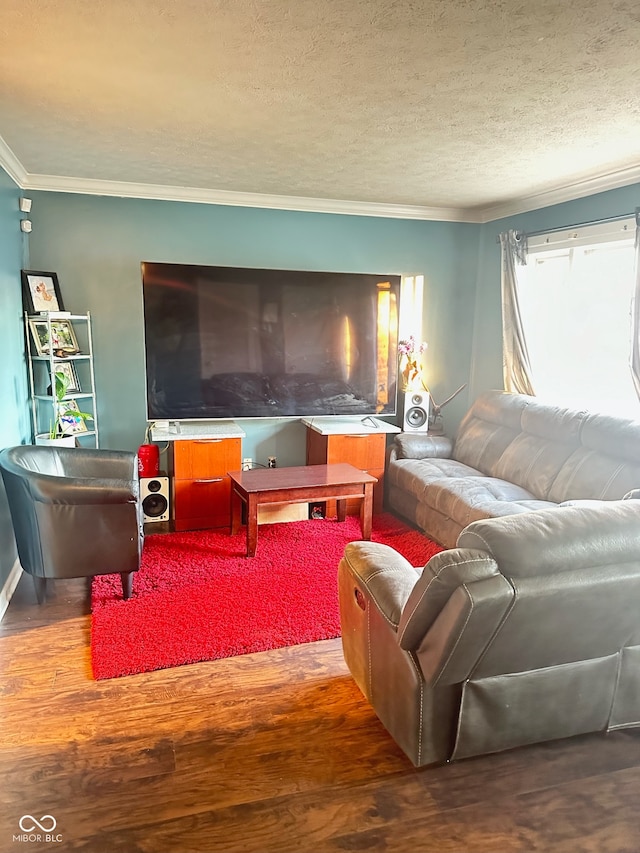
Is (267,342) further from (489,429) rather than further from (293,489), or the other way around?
(489,429)

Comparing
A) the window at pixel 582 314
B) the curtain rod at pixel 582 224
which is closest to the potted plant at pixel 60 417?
the window at pixel 582 314

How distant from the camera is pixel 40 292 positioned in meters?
3.90

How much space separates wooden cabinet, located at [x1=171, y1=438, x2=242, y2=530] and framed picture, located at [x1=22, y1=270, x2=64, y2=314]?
1272 millimetres

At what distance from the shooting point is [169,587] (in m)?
3.22

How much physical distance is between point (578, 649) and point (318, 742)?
964mm

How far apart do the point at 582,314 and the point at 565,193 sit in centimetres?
86

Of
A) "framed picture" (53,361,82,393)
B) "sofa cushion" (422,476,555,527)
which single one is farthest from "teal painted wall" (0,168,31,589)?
"sofa cushion" (422,476,555,527)

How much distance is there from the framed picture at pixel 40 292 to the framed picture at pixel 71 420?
0.68 m

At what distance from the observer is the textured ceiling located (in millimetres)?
1813

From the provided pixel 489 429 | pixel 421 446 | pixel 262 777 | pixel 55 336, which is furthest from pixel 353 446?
pixel 262 777

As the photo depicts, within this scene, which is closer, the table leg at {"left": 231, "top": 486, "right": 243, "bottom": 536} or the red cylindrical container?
the table leg at {"left": 231, "top": 486, "right": 243, "bottom": 536}

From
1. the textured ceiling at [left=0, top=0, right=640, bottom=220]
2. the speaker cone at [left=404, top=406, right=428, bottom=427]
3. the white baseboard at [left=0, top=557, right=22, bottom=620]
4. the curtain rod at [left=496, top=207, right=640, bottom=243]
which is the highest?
the textured ceiling at [left=0, top=0, right=640, bottom=220]

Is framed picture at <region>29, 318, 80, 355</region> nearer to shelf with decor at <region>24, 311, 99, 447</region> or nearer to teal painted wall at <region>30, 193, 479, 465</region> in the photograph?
shelf with decor at <region>24, 311, 99, 447</region>

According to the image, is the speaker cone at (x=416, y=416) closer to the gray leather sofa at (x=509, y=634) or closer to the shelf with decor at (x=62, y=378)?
the shelf with decor at (x=62, y=378)
